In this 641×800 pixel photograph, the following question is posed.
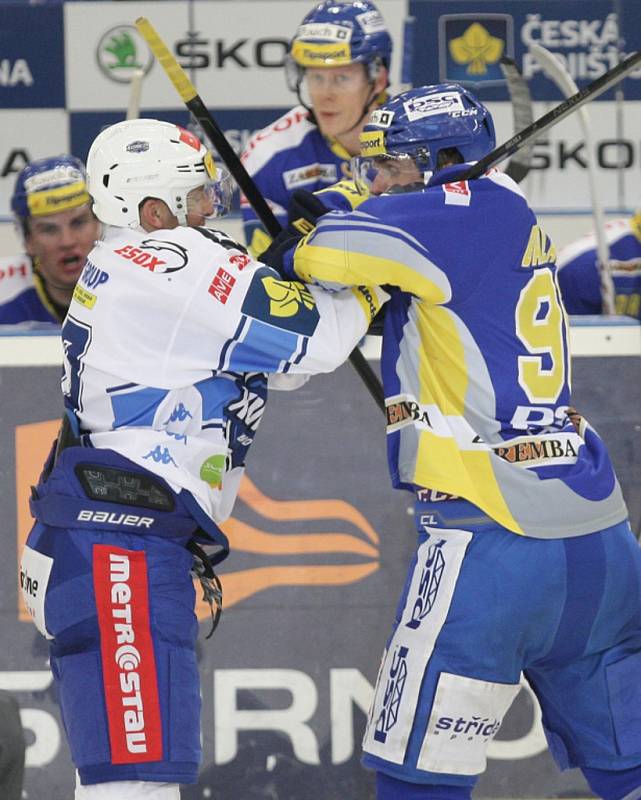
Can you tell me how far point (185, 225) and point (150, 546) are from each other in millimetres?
620

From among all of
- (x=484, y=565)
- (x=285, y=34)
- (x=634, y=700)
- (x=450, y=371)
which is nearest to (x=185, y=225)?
(x=450, y=371)

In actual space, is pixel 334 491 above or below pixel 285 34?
below

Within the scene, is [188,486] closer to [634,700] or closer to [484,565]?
[484,565]

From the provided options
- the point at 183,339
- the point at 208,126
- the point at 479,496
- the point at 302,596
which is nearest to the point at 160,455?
the point at 183,339

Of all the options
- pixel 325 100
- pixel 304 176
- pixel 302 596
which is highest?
pixel 325 100

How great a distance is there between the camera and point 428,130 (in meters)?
3.18

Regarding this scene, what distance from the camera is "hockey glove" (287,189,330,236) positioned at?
3.36 m

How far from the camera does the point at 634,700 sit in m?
3.15

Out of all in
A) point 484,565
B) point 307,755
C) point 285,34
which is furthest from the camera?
point 285,34

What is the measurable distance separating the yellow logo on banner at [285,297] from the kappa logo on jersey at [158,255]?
16 cm

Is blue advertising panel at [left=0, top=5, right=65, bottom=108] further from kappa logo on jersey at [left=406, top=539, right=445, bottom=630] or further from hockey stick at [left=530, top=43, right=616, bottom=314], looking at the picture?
kappa logo on jersey at [left=406, top=539, right=445, bottom=630]

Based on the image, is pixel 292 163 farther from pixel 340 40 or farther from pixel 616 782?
pixel 616 782

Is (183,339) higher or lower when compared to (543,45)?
lower

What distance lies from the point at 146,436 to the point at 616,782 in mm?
1091
